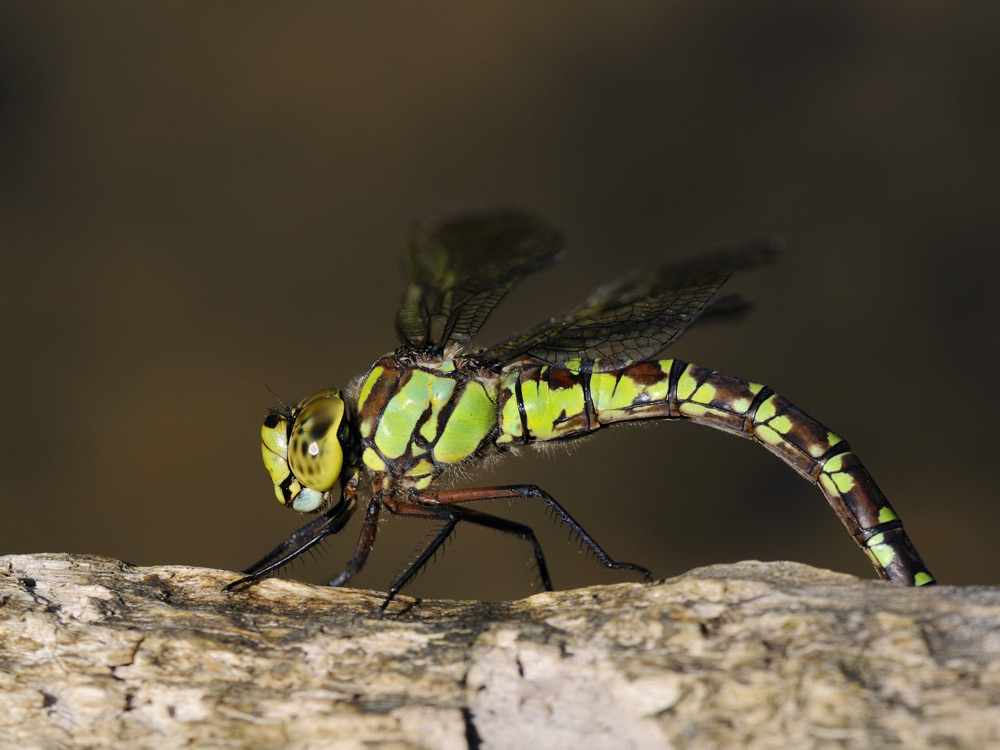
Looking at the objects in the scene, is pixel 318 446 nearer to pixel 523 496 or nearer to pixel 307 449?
pixel 307 449

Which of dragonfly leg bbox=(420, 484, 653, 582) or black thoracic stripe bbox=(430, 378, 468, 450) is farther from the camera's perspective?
black thoracic stripe bbox=(430, 378, 468, 450)

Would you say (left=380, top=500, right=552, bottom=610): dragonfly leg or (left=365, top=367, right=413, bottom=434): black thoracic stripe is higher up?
(left=365, top=367, right=413, bottom=434): black thoracic stripe

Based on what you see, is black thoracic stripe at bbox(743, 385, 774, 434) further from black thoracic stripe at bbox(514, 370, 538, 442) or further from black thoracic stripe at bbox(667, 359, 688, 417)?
black thoracic stripe at bbox(514, 370, 538, 442)

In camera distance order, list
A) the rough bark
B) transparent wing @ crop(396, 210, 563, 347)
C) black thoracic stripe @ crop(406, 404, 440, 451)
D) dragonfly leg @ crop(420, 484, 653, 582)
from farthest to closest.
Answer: black thoracic stripe @ crop(406, 404, 440, 451), dragonfly leg @ crop(420, 484, 653, 582), transparent wing @ crop(396, 210, 563, 347), the rough bark

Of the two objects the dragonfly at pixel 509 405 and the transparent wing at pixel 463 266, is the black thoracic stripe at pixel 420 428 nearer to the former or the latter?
the dragonfly at pixel 509 405

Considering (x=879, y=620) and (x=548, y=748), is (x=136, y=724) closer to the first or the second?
(x=548, y=748)

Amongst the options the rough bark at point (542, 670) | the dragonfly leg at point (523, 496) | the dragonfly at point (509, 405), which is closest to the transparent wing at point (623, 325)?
the dragonfly at point (509, 405)

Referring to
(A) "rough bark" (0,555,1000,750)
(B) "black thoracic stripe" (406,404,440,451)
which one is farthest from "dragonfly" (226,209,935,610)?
(A) "rough bark" (0,555,1000,750)
